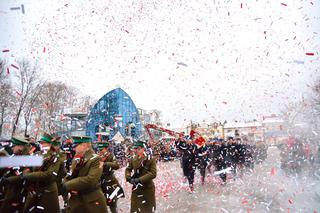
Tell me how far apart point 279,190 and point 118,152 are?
1404cm

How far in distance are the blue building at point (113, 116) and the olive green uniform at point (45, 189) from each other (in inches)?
855

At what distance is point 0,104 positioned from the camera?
27.8 metres

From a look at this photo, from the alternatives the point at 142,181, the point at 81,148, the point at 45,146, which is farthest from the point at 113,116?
the point at 81,148

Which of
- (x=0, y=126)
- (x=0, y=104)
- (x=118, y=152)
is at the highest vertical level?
(x=0, y=104)

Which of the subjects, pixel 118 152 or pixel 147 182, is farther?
pixel 118 152

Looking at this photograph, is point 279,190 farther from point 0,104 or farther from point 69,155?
point 0,104

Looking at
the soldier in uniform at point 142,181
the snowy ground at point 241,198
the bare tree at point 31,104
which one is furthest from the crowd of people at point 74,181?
the bare tree at point 31,104

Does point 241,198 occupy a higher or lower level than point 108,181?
lower

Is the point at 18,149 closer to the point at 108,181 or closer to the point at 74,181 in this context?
the point at 74,181

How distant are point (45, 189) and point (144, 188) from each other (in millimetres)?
1880

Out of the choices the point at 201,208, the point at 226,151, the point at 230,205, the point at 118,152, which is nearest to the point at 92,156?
the point at 201,208

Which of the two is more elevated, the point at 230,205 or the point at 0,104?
the point at 0,104

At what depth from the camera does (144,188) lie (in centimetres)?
625

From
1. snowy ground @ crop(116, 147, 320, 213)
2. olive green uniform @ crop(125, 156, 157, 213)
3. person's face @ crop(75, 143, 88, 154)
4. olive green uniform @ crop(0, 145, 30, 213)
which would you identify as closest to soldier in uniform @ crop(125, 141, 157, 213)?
olive green uniform @ crop(125, 156, 157, 213)
